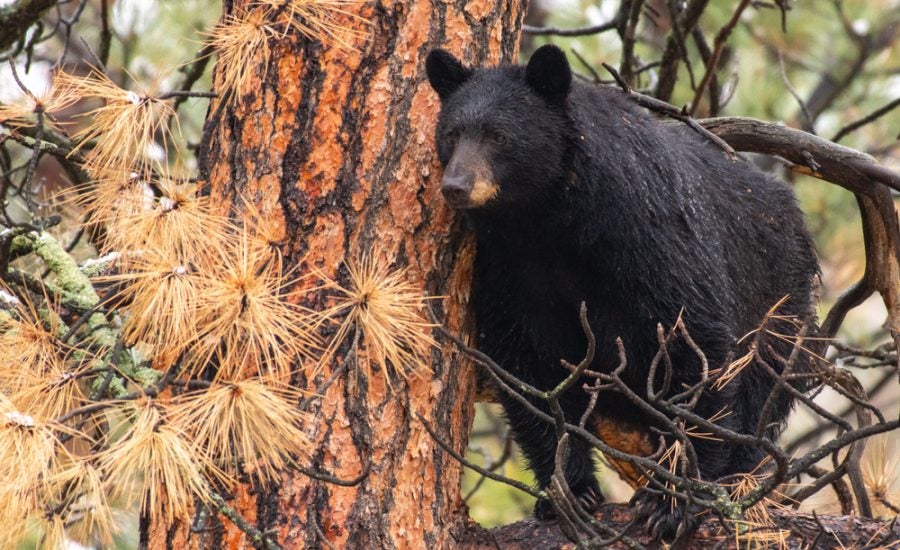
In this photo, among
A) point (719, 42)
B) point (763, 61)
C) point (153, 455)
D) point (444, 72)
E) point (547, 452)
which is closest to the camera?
point (153, 455)

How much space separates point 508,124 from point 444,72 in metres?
0.34

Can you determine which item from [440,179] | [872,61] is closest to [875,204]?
[440,179]

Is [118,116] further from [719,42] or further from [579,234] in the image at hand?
[719,42]

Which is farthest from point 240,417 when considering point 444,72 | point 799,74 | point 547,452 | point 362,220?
point 799,74

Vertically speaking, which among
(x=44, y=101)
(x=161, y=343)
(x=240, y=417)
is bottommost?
(x=240, y=417)

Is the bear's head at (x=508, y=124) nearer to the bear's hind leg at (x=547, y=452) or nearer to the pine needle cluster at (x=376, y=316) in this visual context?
the pine needle cluster at (x=376, y=316)

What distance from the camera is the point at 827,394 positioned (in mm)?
14961

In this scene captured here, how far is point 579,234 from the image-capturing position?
389 cm

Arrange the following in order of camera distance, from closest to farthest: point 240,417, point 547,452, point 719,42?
1. point 240,417
2. point 547,452
3. point 719,42

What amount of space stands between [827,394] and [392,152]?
42.0 feet

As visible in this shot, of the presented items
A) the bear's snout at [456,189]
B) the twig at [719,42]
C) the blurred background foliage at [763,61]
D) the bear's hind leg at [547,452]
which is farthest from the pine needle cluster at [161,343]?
the blurred background foliage at [763,61]

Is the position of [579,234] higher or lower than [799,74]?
lower

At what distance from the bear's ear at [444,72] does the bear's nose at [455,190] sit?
16.2 inches

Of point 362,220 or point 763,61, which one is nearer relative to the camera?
point 362,220
